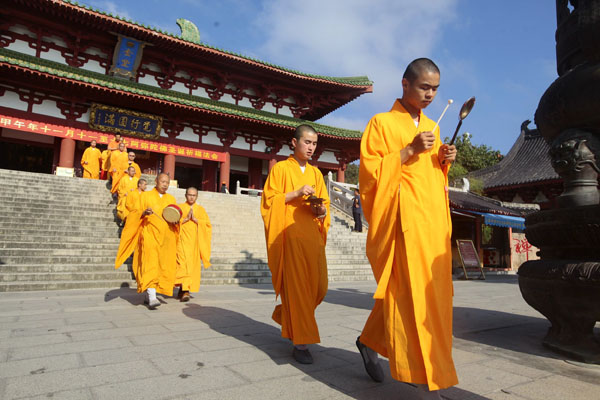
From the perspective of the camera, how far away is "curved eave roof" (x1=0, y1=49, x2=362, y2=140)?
11672 millimetres

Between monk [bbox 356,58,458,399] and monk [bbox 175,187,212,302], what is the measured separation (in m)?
3.62

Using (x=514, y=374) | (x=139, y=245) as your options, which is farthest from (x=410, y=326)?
(x=139, y=245)

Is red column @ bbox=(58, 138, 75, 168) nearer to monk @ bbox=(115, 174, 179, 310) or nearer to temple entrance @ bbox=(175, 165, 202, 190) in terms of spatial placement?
temple entrance @ bbox=(175, 165, 202, 190)

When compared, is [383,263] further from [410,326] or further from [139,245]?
[139,245]

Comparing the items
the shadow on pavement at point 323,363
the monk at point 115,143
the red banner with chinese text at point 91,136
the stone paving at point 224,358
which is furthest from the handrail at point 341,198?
the shadow on pavement at point 323,363

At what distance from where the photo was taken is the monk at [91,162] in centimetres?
1298

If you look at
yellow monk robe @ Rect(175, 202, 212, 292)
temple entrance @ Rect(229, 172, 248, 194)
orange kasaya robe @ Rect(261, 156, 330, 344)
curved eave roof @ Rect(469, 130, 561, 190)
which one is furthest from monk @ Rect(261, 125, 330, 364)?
temple entrance @ Rect(229, 172, 248, 194)

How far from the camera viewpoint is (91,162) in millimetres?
13023

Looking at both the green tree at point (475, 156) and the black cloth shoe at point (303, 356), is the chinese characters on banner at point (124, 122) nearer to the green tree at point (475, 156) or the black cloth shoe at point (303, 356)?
the black cloth shoe at point (303, 356)

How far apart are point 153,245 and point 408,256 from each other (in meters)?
3.92

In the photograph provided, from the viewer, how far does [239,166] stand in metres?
18.6

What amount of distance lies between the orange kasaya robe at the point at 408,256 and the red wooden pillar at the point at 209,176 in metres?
15.6

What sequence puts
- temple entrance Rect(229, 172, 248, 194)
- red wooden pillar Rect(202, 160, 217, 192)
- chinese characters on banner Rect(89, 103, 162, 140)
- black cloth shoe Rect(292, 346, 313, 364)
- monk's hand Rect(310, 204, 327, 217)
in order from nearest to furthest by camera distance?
black cloth shoe Rect(292, 346, 313, 364) < monk's hand Rect(310, 204, 327, 217) < chinese characters on banner Rect(89, 103, 162, 140) < red wooden pillar Rect(202, 160, 217, 192) < temple entrance Rect(229, 172, 248, 194)

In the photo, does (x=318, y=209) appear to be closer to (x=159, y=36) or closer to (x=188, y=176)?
(x=159, y=36)
